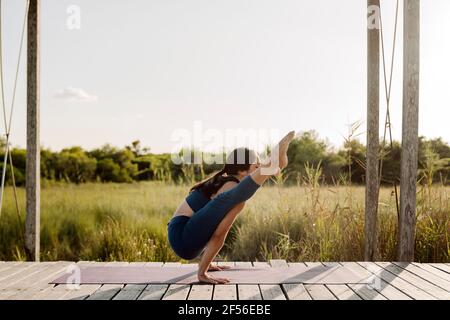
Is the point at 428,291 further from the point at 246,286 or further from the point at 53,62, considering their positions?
the point at 53,62

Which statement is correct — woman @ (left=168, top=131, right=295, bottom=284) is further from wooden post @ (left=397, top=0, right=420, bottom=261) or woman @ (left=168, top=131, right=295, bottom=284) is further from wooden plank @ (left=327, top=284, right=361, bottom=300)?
wooden post @ (left=397, top=0, right=420, bottom=261)

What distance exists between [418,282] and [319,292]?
2.20 ft

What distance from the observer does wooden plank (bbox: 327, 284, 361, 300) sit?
2.58m

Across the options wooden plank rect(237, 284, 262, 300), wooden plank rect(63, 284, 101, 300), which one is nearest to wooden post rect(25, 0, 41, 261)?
wooden plank rect(63, 284, 101, 300)

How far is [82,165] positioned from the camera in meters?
12.2

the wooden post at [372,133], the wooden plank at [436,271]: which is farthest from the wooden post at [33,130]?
the wooden plank at [436,271]

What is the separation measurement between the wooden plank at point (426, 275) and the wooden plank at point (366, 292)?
423 millimetres

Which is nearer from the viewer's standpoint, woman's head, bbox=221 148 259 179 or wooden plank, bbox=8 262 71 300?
wooden plank, bbox=8 262 71 300

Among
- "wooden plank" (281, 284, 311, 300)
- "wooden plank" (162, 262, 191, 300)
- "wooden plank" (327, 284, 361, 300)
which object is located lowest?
"wooden plank" (327, 284, 361, 300)

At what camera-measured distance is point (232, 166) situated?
9.66ft

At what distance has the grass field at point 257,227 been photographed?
4184mm

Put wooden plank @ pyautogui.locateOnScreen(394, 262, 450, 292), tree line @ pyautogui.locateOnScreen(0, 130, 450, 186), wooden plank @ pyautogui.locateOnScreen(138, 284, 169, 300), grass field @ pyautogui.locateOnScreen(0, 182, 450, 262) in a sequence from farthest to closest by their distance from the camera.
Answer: tree line @ pyautogui.locateOnScreen(0, 130, 450, 186)
grass field @ pyautogui.locateOnScreen(0, 182, 450, 262)
wooden plank @ pyautogui.locateOnScreen(394, 262, 450, 292)
wooden plank @ pyautogui.locateOnScreen(138, 284, 169, 300)

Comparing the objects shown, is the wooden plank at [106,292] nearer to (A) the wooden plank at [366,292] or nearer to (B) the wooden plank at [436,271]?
(A) the wooden plank at [366,292]

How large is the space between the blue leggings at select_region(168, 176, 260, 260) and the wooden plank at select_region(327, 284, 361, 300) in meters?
0.66
